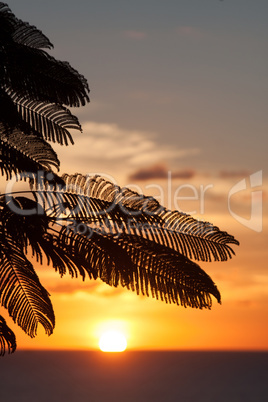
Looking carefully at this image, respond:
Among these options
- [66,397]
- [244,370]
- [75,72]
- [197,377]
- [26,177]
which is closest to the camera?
[26,177]

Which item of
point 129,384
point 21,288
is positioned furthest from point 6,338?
point 129,384

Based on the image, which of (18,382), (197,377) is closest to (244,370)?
(197,377)

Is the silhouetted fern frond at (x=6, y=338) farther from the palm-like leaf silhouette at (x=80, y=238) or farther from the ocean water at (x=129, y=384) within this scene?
the ocean water at (x=129, y=384)

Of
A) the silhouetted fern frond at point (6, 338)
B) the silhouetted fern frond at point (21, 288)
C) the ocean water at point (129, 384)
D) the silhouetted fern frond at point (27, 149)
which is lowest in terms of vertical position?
the silhouetted fern frond at point (6, 338)

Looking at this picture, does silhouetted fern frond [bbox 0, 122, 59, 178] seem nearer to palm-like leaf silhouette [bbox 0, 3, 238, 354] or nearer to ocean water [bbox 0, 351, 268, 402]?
palm-like leaf silhouette [bbox 0, 3, 238, 354]

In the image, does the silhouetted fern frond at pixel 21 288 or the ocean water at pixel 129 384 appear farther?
the ocean water at pixel 129 384

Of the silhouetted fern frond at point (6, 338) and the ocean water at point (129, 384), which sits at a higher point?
the ocean water at point (129, 384)

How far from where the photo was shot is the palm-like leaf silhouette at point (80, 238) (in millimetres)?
8352

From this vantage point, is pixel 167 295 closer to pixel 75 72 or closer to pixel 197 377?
pixel 75 72

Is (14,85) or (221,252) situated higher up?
(14,85)

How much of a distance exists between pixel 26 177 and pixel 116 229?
156cm

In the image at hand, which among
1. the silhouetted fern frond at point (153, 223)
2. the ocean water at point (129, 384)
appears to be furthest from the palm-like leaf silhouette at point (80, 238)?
the ocean water at point (129, 384)

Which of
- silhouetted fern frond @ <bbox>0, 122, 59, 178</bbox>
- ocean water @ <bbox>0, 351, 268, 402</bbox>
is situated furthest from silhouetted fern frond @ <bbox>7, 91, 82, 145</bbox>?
ocean water @ <bbox>0, 351, 268, 402</bbox>

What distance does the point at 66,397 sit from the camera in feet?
469
